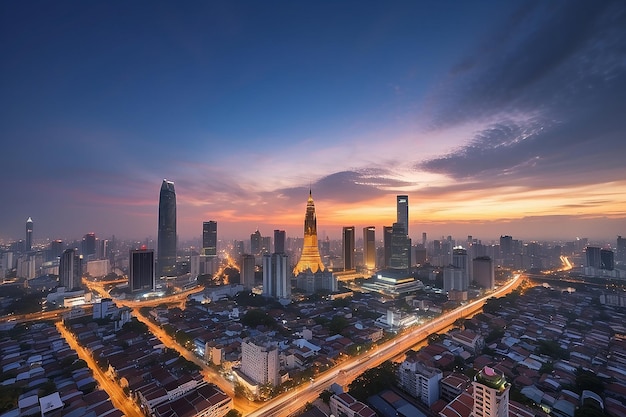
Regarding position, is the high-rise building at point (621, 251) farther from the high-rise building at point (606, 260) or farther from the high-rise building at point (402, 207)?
the high-rise building at point (402, 207)

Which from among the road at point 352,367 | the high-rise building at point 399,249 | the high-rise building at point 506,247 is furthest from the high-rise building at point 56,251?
the high-rise building at point 506,247

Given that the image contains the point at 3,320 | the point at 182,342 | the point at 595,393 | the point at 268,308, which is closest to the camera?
the point at 595,393

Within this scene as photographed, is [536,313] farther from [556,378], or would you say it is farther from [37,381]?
[37,381]

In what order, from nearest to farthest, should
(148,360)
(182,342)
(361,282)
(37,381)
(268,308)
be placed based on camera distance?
(37,381) → (148,360) → (182,342) → (268,308) → (361,282)

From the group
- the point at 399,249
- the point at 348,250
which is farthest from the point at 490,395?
the point at 399,249

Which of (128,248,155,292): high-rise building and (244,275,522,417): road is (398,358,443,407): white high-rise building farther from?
(128,248,155,292): high-rise building

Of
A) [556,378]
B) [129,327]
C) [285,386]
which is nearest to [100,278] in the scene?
[129,327]

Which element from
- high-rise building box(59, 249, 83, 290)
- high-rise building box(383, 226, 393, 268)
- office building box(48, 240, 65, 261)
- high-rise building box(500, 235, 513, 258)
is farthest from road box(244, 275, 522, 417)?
office building box(48, 240, 65, 261)

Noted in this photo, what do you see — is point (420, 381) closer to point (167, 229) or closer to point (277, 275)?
point (277, 275)
